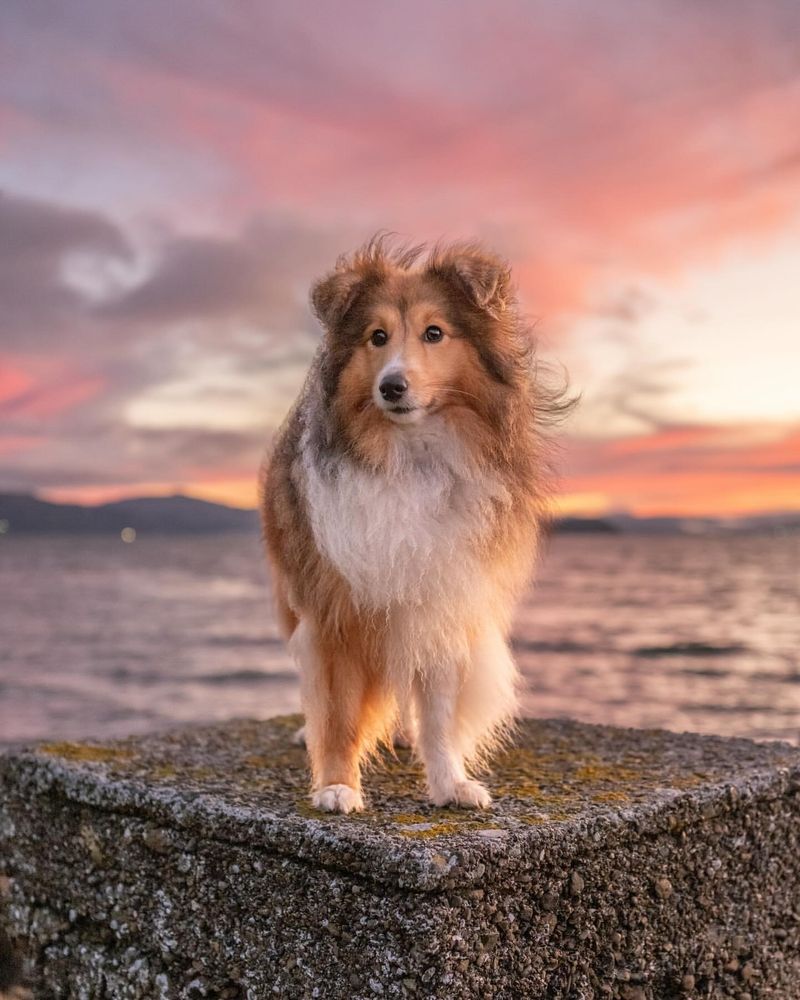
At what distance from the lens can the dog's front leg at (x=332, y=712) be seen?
12.1 feet

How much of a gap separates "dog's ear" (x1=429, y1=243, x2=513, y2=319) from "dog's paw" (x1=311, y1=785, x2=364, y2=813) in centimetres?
175

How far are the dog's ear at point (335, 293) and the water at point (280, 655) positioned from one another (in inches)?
48.2

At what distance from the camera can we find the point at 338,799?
3.55 m

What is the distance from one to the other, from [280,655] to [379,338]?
54.3 feet

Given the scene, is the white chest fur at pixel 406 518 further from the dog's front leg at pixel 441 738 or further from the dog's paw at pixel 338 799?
the dog's paw at pixel 338 799

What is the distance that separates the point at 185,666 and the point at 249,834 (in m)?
15.2

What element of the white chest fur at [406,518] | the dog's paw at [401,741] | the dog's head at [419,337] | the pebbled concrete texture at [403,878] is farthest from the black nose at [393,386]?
the dog's paw at [401,741]

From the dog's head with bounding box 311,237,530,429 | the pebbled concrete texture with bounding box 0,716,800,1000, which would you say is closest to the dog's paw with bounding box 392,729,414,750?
the pebbled concrete texture with bounding box 0,716,800,1000

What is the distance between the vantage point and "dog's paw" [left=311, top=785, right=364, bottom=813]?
3.54 metres

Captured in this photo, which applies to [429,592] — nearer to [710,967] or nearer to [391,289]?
[391,289]

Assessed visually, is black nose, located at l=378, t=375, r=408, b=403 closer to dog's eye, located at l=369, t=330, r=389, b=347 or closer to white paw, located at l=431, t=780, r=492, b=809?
dog's eye, located at l=369, t=330, r=389, b=347

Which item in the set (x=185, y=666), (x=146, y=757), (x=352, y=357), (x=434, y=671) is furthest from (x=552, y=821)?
(x=185, y=666)

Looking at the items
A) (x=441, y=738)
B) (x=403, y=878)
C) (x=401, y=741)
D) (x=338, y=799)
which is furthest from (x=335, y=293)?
(x=401, y=741)

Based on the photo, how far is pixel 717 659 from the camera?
62.5 feet
